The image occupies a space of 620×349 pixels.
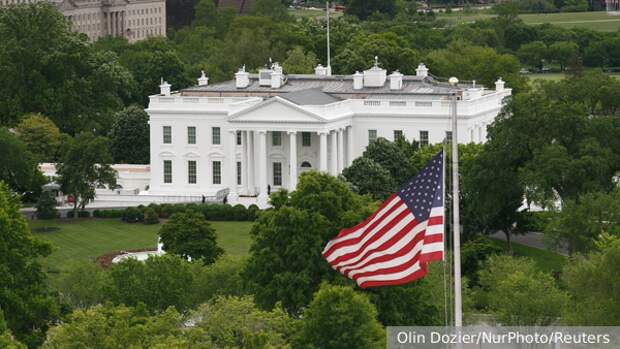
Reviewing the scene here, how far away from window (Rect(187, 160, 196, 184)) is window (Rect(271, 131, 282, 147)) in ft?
18.6

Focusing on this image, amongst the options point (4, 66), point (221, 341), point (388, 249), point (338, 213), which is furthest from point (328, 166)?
point (388, 249)

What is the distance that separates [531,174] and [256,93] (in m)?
35.7

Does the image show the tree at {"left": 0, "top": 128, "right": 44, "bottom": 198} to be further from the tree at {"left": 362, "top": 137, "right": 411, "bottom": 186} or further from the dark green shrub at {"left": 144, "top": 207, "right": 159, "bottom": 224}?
the tree at {"left": 362, "top": 137, "right": 411, "bottom": 186}

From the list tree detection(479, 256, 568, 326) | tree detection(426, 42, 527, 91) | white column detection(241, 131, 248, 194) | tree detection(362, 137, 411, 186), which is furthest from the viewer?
tree detection(426, 42, 527, 91)

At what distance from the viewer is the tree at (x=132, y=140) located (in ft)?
449

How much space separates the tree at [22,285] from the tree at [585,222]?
25.2 meters

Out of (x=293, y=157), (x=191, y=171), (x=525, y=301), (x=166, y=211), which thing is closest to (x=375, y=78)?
(x=293, y=157)

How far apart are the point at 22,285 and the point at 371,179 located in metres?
37.4

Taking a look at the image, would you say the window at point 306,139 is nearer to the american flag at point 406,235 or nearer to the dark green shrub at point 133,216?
the dark green shrub at point 133,216

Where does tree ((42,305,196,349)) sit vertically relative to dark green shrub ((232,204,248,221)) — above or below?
above

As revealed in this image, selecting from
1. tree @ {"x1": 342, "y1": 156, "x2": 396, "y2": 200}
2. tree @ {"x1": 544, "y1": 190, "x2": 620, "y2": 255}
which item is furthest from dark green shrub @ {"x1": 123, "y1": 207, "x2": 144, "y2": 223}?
tree @ {"x1": 544, "y1": 190, "x2": 620, "y2": 255}

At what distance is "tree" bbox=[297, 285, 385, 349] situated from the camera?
67.0 meters

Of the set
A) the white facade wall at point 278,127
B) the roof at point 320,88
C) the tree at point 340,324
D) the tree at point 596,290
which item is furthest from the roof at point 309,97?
the tree at point 340,324

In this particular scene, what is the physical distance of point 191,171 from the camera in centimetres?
12762
